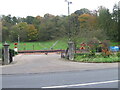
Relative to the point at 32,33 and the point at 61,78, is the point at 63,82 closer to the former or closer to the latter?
the point at 61,78

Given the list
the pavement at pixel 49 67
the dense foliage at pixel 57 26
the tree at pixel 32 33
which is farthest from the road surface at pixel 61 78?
the tree at pixel 32 33

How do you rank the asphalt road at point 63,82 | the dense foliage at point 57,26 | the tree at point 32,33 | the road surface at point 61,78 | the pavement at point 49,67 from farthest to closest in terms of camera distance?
the tree at point 32,33 → the dense foliage at point 57,26 → the pavement at point 49,67 → the road surface at point 61,78 → the asphalt road at point 63,82

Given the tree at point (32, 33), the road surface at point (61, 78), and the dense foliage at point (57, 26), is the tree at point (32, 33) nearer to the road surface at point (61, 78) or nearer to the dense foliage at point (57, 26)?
the dense foliage at point (57, 26)

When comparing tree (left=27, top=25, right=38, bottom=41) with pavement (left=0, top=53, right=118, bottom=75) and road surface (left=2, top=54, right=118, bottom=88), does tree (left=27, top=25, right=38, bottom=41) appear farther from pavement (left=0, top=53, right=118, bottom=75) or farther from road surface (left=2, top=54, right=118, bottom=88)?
road surface (left=2, top=54, right=118, bottom=88)

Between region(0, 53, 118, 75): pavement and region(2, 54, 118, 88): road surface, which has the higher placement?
region(2, 54, 118, 88): road surface

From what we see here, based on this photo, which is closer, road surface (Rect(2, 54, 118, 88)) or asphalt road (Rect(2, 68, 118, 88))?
asphalt road (Rect(2, 68, 118, 88))

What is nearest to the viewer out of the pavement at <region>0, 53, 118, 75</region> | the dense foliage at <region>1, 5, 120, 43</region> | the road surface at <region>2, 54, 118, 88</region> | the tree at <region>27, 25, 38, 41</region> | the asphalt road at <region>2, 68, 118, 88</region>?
the asphalt road at <region>2, 68, 118, 88</region>

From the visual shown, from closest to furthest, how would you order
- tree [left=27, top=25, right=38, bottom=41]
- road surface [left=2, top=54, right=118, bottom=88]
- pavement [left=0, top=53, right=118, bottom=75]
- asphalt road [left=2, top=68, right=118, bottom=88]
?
asphalt road [left=2, top=68, right=118, bottom=88] → road surface [left=2, top=54, right=118, bottom=88] → pavement [left=0, top=53, right=118, bottom=75] → tree [left=27, top=25, right=38, bottom=41]

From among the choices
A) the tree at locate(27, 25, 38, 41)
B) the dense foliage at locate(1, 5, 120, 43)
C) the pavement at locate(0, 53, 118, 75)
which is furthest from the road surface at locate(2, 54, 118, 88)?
the tree at locate(27, 25, 38, 41)

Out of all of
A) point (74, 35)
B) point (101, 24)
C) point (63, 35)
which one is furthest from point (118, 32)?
point (74, 35)

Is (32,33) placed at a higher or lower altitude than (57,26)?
lower

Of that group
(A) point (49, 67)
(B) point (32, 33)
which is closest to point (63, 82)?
(A) point (49, 67)

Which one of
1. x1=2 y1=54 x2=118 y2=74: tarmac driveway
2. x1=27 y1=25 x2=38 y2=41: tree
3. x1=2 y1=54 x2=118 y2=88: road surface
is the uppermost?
x1=27 y1=25 x2=38 y2=41: tree

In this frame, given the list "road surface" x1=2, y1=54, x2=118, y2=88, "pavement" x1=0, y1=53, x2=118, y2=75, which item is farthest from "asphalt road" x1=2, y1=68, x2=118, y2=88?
"pavement" x1=0, y1=53, x2=118, y2=75
